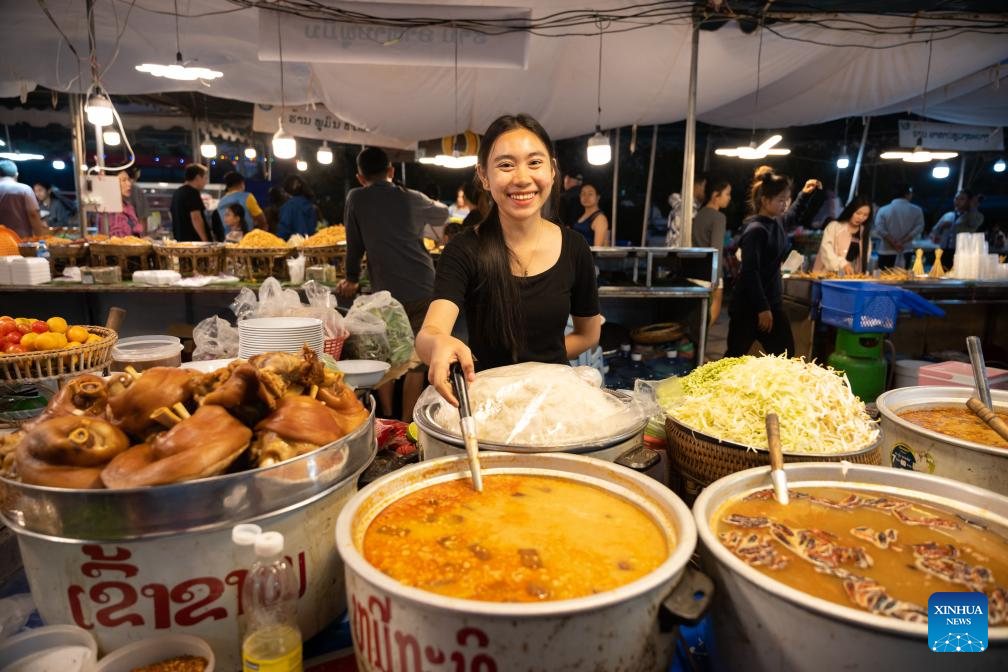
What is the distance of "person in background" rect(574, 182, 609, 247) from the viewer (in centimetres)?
754

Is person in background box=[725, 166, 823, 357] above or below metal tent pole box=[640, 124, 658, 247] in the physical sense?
below

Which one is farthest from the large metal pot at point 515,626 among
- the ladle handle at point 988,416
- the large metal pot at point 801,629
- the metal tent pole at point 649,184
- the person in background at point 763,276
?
the metal tent pole at point 649,184

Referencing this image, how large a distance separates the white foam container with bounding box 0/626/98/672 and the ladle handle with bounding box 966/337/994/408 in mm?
2048

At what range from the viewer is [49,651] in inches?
35.9

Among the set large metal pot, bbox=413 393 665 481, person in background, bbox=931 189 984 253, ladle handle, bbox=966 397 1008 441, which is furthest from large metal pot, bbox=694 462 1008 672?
person in background, bbox=931 189 984 253

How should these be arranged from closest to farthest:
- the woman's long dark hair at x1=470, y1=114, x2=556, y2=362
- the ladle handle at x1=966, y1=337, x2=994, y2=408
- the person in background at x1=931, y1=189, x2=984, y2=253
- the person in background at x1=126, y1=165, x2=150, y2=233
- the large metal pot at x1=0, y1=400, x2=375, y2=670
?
the large metal pot at x1=0, y1=400, x2=375, y2=670
the ladle handle at x1=966, y1=337, x2=994, y2=408
the woman's long dark hair at x1=470, y1=114, x2=556, y2=362
the person in background at x1=126, y1=165, x2=150, y2=233
the person in background at x1=931, y1=189, x2=984, y2=253

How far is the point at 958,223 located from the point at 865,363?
31.7 ft

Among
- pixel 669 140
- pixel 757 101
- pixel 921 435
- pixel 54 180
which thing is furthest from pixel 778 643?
pixel 54 180

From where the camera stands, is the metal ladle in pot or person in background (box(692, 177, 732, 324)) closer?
the metal ladle in pot

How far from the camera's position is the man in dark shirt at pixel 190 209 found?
302 inches

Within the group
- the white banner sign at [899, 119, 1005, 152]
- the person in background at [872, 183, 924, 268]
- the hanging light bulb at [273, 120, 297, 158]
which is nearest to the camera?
the hanging light bulb at [273, 120, 297, 158]

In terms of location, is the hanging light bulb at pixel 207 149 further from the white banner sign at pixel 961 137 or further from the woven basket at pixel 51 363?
the white banner sign at pixel 961 137

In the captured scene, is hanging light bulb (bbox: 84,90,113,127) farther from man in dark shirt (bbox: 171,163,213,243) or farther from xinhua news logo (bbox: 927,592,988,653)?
xinhua news logo (bbox: 927,592,988,653)

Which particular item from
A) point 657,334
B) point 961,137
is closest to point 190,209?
point 657,334
